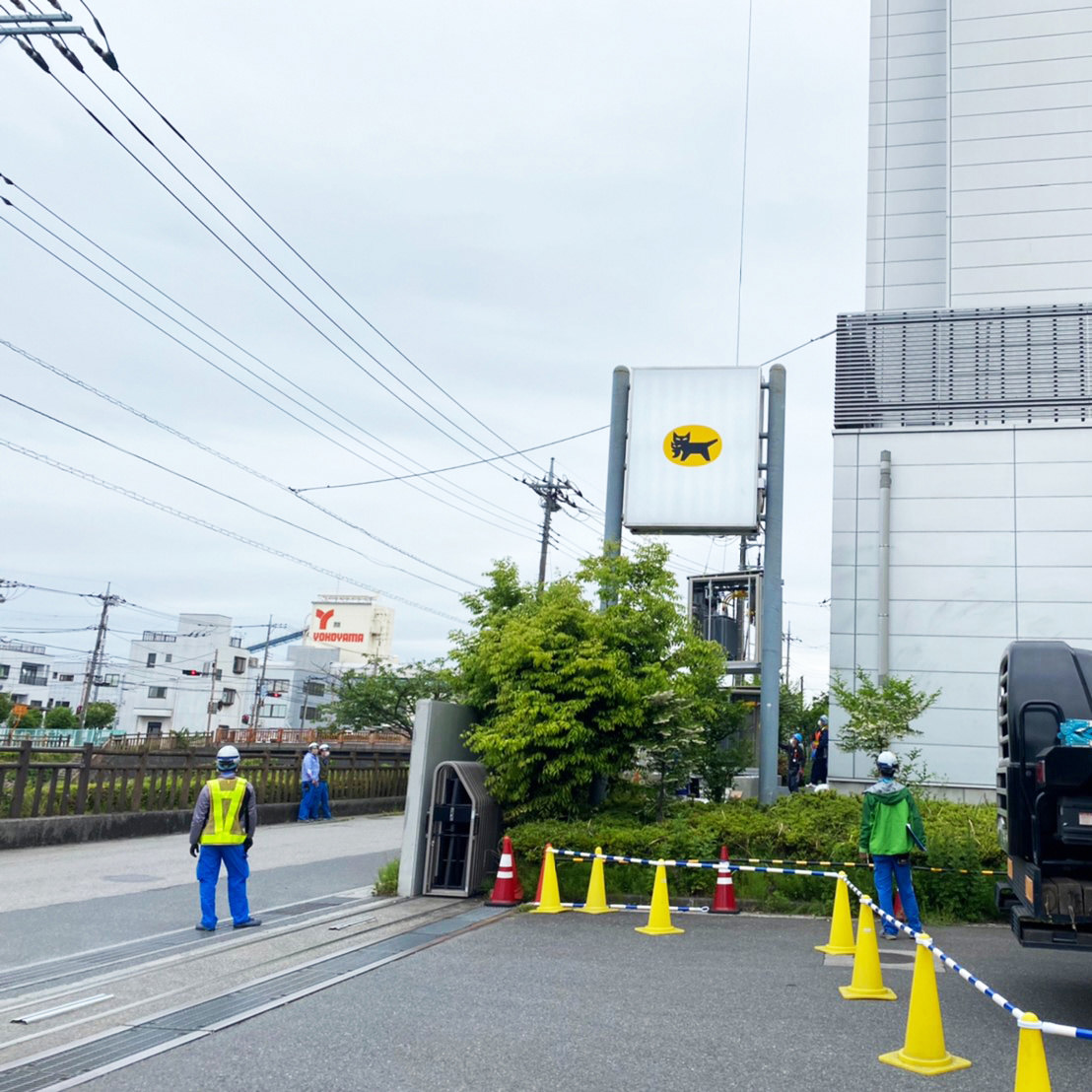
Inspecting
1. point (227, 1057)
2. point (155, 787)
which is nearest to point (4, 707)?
point (155, 787)

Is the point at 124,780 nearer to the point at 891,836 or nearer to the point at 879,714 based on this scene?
the point at 879,714

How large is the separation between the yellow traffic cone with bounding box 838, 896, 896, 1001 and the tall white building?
10.1 m

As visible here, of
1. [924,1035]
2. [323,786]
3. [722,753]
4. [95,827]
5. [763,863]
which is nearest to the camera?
[924,1035]

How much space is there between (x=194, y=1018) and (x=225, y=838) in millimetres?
3606

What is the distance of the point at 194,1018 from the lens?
282 inches

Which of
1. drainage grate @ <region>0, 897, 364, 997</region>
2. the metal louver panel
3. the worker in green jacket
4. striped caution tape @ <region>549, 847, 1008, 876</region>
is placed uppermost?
the metal louver panel

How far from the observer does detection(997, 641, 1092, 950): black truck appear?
7.16m

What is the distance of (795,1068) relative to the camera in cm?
621

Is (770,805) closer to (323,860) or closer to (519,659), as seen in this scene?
(519,659)

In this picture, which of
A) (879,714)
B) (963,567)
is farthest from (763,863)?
(963,567)

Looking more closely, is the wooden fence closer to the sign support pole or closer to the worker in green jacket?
the sign support pole

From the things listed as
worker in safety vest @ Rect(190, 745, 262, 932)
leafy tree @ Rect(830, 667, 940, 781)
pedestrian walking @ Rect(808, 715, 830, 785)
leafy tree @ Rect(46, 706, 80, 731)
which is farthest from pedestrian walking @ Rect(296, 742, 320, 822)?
leafy tree @ Rect(46, 706, 80, 731)

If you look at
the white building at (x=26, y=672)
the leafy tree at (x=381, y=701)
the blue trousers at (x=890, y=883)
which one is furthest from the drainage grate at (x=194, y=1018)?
the white building at (x=26, y=672)

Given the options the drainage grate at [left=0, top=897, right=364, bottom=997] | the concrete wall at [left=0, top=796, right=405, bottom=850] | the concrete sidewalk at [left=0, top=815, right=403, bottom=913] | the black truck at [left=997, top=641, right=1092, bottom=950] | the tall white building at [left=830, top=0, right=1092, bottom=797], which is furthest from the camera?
the tall white building at [left=830, top=0, right=1092, bottom=797]
